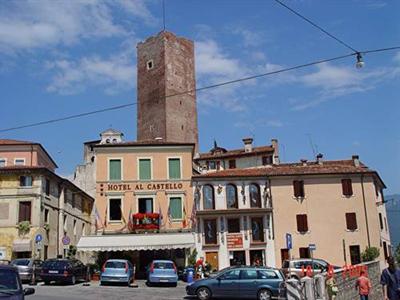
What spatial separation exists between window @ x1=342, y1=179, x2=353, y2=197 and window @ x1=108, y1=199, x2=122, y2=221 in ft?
58.2

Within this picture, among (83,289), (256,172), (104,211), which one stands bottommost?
(83,289)

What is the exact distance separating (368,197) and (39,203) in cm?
2544

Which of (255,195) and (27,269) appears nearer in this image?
(27,269)

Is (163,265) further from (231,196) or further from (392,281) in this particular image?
(392,281)

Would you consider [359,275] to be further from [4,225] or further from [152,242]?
[4,225]

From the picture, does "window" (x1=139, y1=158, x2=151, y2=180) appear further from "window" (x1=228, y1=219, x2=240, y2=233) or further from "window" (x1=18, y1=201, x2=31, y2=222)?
"window" (x1=18, y1=201, x2=31, y2=222)

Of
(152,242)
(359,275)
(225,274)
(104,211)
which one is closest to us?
(359,275)

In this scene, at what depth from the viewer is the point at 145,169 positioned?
38.3 metres

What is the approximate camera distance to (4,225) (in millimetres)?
36469

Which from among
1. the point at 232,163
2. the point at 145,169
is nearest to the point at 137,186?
the point at 145,169

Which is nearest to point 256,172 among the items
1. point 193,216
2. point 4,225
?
point 193,216

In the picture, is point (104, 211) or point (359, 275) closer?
point (359, 275)

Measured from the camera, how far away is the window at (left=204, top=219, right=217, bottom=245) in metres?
37.7

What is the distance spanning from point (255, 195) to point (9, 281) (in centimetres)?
2999
